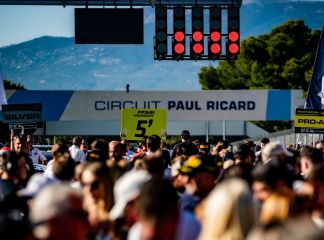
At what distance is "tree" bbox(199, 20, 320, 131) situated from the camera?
274 feet

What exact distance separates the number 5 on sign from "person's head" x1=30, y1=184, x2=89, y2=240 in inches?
844

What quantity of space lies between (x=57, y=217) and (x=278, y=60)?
82710 millimetres

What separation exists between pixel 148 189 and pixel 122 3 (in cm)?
1994

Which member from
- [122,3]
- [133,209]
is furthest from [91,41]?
[133,209]

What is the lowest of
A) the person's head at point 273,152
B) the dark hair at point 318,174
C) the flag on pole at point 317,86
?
the person's head at point 273,152

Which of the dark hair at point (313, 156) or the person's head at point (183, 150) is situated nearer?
the dark hair at point (313, 156)

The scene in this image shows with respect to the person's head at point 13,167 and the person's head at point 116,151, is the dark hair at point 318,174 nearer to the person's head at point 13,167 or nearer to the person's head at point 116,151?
the person's head at point 13,167

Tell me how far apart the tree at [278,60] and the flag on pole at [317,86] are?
54.4m

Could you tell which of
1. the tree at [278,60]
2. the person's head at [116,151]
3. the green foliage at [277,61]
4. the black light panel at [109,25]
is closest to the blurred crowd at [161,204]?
the person's head at [116,151]

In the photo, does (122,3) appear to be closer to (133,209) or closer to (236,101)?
(133,209)

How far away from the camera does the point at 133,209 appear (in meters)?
7.57

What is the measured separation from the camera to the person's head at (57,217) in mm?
5527

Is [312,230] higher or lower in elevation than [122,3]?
lower

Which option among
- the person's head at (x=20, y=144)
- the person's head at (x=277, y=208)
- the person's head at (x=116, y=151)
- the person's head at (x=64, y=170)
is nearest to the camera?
the person's head at (x=277, y=208)
